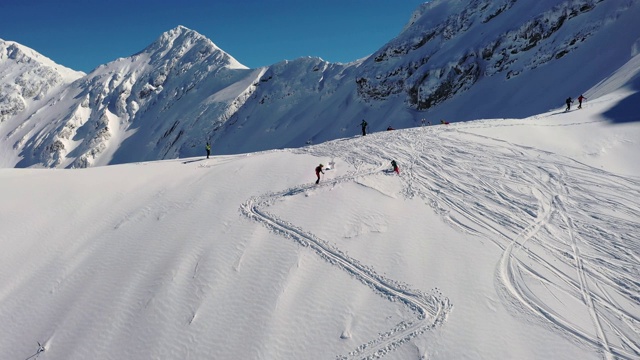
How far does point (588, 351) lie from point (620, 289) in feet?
8.39

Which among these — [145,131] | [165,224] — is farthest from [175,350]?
[145,131]

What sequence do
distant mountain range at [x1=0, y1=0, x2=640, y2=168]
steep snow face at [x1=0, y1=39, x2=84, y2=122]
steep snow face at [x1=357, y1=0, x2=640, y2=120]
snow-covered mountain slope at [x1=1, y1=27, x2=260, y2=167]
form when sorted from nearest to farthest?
steep snow face at [x1=357, y1=0, x2=640, y2=120], distant mountain range at [x1=0, y1=0, x2=640, y2=168], snow-covered mountain slope at [x1=1, y1=27, x2=260, y2=167], steep snow face at [x1=0, y1=39, x2=84, y2=122]

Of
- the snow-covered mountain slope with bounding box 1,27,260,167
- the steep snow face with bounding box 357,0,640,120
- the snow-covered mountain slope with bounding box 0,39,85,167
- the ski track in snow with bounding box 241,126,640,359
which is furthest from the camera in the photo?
the snow-covered mountain slope with bounding box 0,39,85,167

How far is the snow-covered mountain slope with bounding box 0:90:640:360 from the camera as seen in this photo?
871cm

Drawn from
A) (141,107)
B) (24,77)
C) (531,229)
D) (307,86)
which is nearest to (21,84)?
(24,77)

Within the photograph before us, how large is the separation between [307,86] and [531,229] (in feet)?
262

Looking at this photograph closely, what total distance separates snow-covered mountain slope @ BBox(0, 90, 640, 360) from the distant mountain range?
2955 centimetres

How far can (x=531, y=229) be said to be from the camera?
11938mm

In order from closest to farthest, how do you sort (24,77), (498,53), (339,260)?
1. (339,260)
2. (498,53)
3. (24,77)

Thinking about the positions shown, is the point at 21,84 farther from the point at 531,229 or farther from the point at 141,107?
the point at 531,229

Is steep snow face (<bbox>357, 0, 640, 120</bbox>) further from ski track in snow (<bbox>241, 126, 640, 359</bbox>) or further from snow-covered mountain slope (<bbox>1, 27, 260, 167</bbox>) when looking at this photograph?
snow-covered mountain slope (<bbox>1, 27, 260, 167</bbox>)

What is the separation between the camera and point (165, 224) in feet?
46.8

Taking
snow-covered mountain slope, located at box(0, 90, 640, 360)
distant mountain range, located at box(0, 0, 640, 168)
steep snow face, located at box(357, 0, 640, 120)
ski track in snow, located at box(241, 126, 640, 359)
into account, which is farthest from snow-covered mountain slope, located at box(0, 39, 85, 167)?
ski track in snow, located at box(241, 126, 640, 359)

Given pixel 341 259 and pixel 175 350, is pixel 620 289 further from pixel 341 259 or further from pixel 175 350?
pixel 175 350
